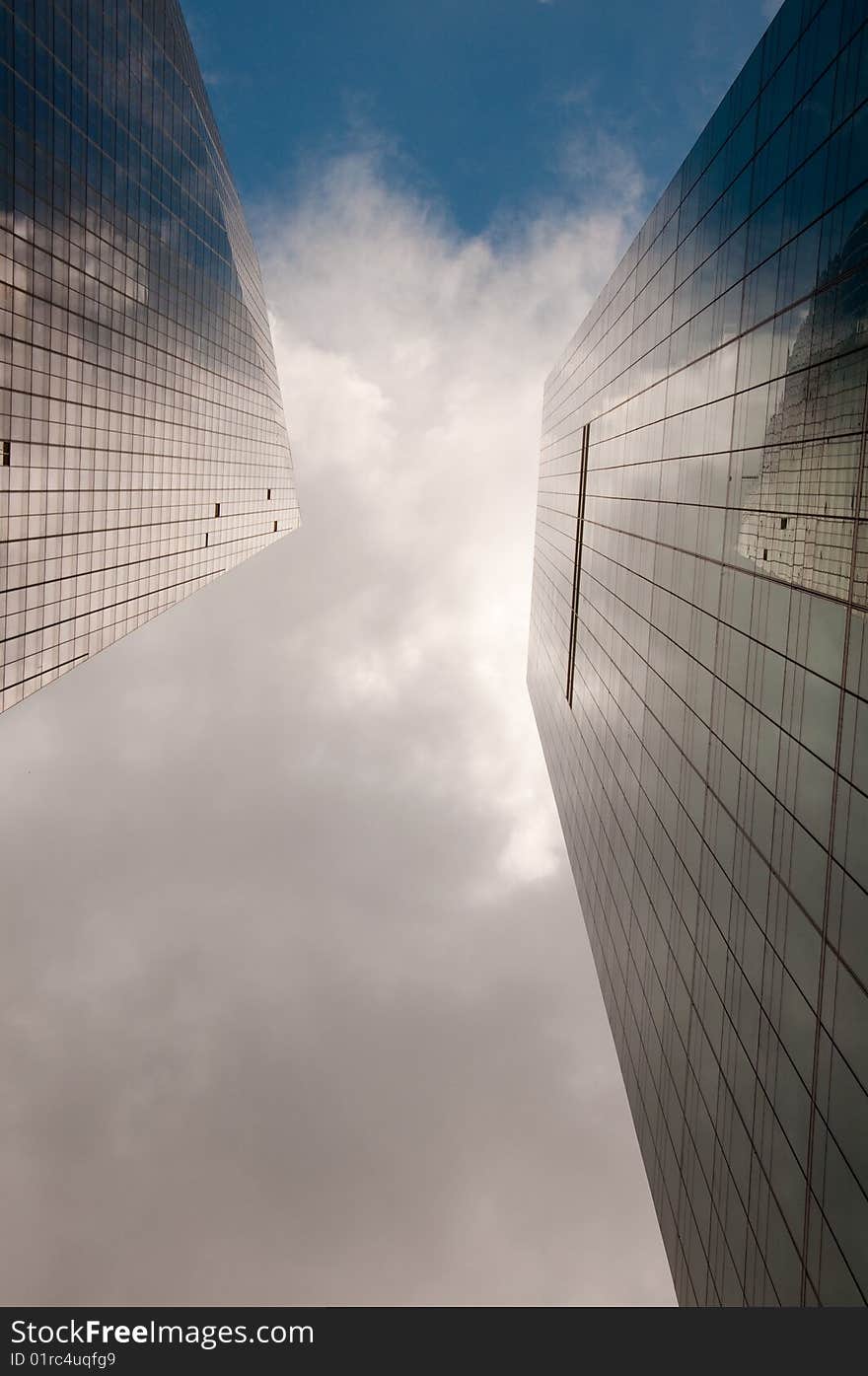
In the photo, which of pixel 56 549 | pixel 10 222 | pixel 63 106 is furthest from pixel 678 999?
pixel 63 106

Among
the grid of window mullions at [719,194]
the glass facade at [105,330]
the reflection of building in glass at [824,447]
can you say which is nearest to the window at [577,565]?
the grid of window mullions at [719,194]

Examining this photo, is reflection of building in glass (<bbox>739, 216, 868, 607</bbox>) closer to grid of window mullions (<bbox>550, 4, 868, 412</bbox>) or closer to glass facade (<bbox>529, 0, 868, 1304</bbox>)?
glass facade (<bbox>529, 0, 868, 1304</bbox>)

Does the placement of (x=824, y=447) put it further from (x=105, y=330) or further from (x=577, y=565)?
(x=577, y=565)

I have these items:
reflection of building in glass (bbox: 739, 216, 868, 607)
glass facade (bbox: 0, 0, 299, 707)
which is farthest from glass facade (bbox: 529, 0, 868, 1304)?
glass facade (bbox: 0, 0, 299, 707)

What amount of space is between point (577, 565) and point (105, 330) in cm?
3843

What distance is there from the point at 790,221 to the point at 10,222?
111 ft

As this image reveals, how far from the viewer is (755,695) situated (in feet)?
77.2

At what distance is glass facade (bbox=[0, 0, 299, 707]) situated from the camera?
38.8 meters

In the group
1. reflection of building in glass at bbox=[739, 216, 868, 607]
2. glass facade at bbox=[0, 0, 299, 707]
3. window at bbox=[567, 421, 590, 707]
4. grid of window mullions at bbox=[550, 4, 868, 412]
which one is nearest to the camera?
reflection of building in glass at bbox=[739, 216, 868, 607]

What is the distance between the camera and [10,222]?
3659 centimetres

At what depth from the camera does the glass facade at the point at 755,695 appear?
1806 cm

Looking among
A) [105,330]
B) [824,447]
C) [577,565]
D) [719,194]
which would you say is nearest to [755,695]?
[824,447]

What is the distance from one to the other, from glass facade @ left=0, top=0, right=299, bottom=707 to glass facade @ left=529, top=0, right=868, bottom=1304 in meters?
31.2
